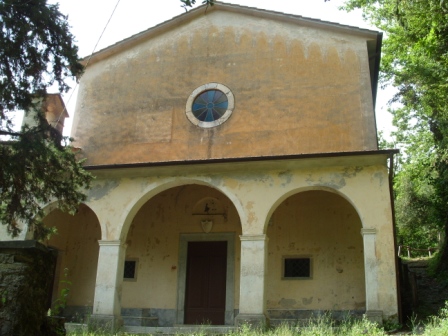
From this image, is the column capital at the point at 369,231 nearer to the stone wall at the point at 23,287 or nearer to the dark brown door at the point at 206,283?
the dark brown door at the point at 206,283

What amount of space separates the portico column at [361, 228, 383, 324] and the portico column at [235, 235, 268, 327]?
1.98 metres

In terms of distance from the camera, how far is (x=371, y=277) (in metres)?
9.65

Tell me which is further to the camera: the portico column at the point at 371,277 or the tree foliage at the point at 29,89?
the portico column at the point at 371,277

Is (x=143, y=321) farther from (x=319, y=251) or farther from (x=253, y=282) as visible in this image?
(x=319, y=251)

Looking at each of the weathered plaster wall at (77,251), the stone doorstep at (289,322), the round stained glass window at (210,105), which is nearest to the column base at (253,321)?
the stone doorstep at (289,322)

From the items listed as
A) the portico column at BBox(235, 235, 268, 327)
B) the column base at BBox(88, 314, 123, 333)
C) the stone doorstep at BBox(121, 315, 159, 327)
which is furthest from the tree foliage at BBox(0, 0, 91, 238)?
the stone doorstep at BBox(121, 315, 159, 327)

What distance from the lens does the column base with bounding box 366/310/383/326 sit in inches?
363

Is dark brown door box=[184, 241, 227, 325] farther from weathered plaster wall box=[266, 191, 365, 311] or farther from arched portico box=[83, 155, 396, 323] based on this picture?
weathered plaster wall box=[266, 191, 365, 311]

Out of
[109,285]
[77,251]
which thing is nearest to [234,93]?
[109,285]

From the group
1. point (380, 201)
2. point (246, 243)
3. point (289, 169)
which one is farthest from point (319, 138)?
point (246, 243)

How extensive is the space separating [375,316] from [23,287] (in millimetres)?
6719

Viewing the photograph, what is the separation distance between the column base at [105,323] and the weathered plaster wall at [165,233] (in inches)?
78.2

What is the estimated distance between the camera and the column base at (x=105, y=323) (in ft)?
34.2

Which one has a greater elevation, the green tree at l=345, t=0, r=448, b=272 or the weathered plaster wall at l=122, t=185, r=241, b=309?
the green tree at l=345, t=0, r=448, b=272
